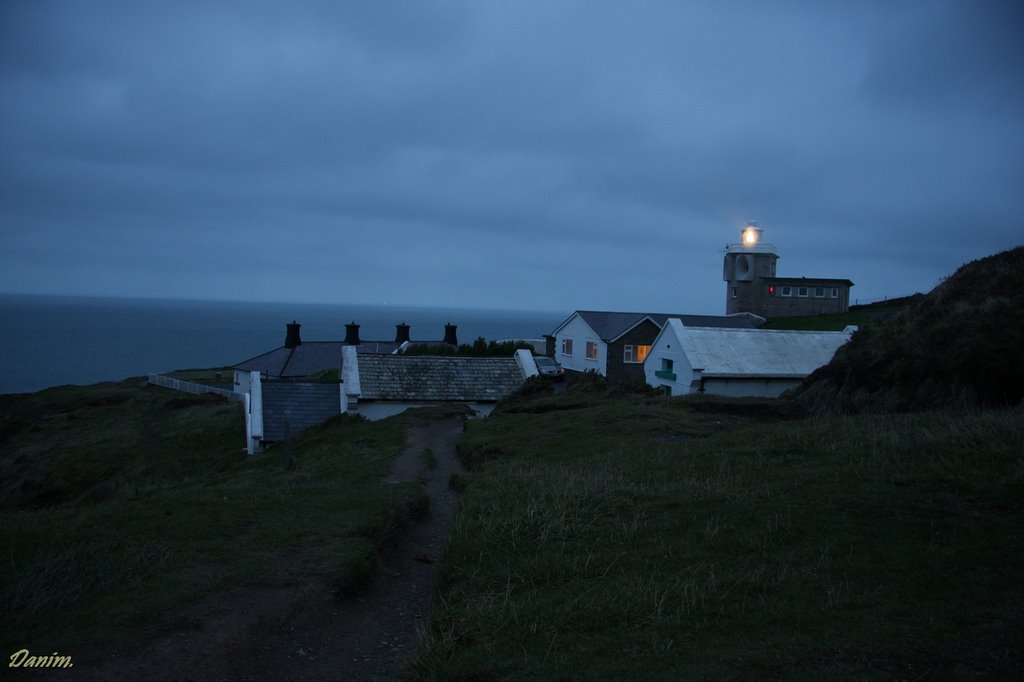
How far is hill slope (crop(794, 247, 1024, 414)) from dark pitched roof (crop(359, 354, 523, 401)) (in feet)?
49.4

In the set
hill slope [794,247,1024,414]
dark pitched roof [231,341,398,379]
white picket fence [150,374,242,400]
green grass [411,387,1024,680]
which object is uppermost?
hill slope [794,247,1024,414]

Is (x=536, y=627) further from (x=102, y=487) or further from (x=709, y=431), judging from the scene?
(x=102, y=487)

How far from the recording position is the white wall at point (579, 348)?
179ft

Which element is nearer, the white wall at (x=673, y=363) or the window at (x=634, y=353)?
the white wall at (x=673, y=363)

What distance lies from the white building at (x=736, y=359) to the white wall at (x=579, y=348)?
11.8 metres

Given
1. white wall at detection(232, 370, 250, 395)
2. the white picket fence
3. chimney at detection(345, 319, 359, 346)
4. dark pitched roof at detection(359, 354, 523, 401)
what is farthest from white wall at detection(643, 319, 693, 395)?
white wall at detection(232, 370, 250, 395)

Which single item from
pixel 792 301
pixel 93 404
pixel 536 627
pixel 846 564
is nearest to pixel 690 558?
pixel 846 564

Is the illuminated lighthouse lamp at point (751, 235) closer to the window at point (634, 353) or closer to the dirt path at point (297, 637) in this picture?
the window at point (634, 353)

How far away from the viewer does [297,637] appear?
8.08m

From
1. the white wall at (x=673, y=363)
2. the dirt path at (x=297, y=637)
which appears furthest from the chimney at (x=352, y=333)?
the dirt path at (x=297, y=637)

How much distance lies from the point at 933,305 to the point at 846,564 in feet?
72.9

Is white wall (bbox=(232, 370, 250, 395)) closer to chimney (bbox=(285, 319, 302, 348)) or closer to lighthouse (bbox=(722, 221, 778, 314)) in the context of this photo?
chimney (bbox=(285, 319, 302, 348))

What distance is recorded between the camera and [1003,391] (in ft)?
62.5

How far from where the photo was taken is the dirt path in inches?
275
